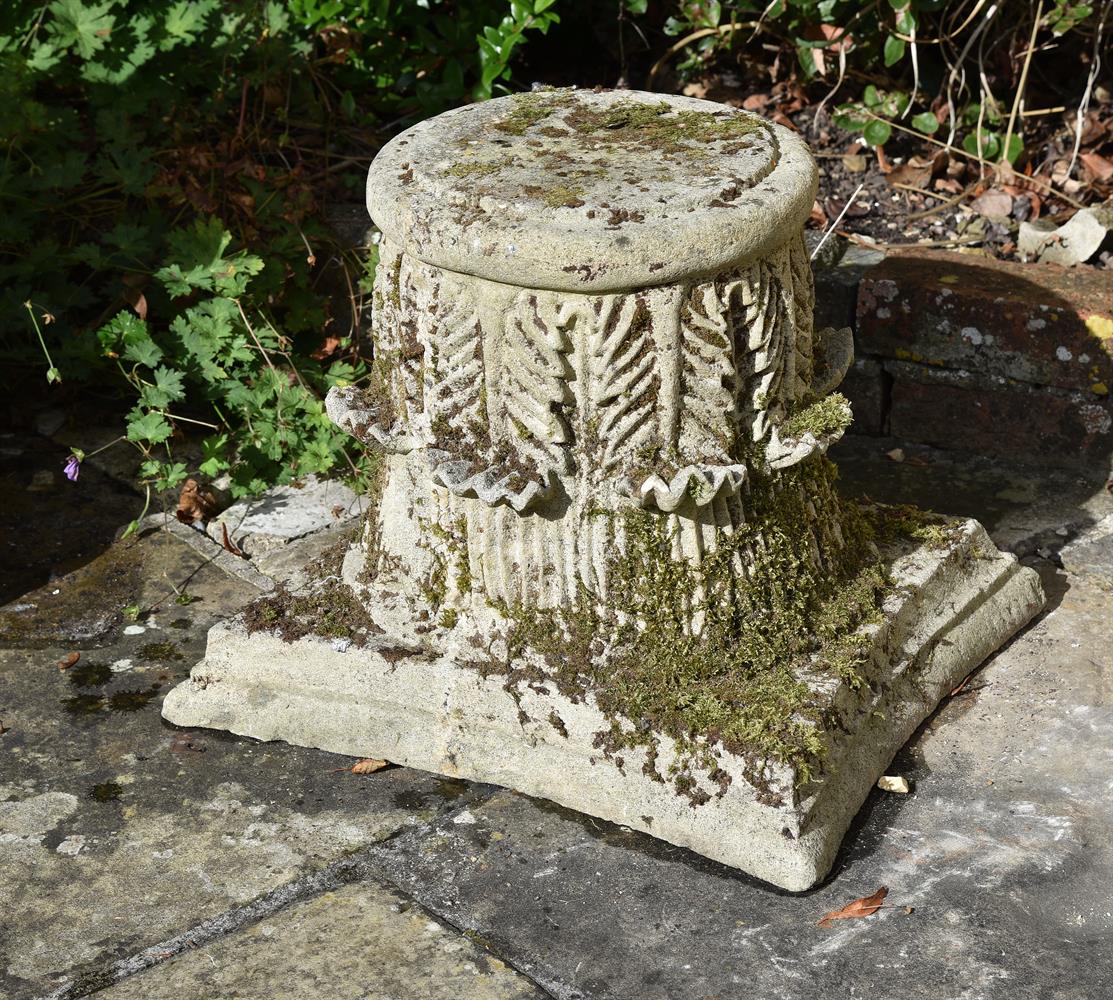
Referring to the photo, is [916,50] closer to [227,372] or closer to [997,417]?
[997,417]

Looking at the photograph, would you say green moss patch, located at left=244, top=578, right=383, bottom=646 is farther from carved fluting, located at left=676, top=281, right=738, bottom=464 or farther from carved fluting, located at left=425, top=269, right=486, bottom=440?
carved fluting, located at left=676, top=281, right=738, bottom=464

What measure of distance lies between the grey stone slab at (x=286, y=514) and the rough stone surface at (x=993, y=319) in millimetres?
1631

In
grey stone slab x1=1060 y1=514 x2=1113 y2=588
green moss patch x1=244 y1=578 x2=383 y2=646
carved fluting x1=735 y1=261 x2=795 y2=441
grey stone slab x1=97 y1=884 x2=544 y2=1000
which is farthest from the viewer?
grey stone slab x1=1060 y1=514 x2=1113 y2=588

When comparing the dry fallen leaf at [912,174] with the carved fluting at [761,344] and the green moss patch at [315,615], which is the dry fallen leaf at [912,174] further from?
the green moss patch at [315,615]

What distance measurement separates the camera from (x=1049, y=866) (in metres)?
2.98

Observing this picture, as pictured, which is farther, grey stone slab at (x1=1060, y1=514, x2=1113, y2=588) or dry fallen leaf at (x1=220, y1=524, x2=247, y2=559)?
dry fallen leaf at (x1=220, y1=524, x2=247, y2=559)

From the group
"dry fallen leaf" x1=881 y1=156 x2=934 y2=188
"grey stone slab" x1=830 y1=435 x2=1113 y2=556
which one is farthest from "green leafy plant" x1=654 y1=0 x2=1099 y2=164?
"grey stone slab" x1=830 y1=435 x2=1113 y2=556

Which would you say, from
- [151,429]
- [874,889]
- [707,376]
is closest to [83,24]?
[151,429]

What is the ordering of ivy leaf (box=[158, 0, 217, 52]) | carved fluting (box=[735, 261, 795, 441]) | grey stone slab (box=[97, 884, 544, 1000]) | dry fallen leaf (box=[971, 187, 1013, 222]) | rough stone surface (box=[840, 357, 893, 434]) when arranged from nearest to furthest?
grey stone slab (box=[97, 884, 544, 1000]), carved fluting (box=[735, 261, 795, 441]), rough stone surface (box=[840, 357, 893, 434]), ivy leaf (box=[158, 0, 217, 52]), dry fallen leaf (box=[971, 187, 1013, 222])

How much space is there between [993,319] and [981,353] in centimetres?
11

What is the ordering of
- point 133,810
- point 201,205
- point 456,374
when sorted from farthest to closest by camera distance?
point 201,205, point 133,810, point 456,374

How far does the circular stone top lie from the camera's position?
285 centimetres

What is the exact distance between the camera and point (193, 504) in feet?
14.2

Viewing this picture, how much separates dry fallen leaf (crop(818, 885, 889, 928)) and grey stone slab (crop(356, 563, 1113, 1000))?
2cm
